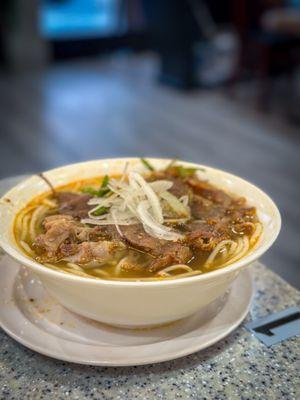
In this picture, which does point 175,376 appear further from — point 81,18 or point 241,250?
point 81,18

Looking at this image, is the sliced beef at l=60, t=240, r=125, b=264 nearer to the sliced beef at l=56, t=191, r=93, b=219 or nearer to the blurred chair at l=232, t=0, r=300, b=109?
the sliced beef at l=56, t=191, r=93, b=219

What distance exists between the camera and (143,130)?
14.8 ft

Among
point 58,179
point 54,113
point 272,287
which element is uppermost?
point 58,179

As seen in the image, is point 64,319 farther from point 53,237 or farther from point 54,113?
point 54,113

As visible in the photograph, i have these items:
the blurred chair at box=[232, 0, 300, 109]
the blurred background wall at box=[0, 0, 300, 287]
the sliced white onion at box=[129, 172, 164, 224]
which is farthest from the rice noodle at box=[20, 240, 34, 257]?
the blurred chair at box=[232, 0, 300, 109]

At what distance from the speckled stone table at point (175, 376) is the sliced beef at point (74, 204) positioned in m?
0.28

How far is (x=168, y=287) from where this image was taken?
2.48 ft

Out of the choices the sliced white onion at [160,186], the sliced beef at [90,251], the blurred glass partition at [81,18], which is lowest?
the blurred glass partition at [81,18]

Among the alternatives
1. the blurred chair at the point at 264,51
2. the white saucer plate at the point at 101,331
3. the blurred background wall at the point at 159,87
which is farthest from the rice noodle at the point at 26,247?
the blurred chair at the point at 264,51

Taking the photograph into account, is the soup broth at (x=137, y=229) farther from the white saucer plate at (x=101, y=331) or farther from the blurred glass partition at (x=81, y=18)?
the blurred glass partition at (x=81, y=18)

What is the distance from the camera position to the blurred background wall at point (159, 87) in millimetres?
3936

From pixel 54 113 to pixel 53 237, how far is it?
13.3 feet

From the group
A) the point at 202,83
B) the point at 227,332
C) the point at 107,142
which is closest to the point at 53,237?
the point at 227,332

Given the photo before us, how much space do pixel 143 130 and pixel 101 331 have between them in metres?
3.69
